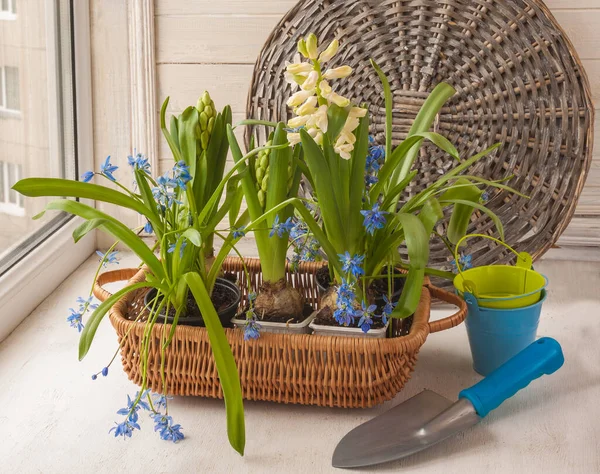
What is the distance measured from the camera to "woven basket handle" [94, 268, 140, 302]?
1049mm

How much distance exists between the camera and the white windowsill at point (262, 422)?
37.4 inches

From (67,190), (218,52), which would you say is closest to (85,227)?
(67,190)

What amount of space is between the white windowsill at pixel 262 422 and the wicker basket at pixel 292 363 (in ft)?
0.12

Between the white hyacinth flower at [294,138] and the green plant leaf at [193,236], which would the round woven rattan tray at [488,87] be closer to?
the white hyacinth flower at [294,138]

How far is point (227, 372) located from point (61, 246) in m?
0.70

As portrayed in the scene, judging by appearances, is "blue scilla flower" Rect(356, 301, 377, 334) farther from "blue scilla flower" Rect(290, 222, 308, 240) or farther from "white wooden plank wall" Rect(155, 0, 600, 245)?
"white wooden plank wall" Rect(155, 0, 600, 245)

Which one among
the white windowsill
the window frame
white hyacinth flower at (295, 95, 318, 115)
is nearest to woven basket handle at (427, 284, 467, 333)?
the white windowsill

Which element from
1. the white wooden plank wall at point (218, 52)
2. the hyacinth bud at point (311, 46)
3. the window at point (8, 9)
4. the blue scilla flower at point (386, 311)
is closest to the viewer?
the hyacinth bud at point (311, 46)

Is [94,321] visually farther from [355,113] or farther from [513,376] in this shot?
[513,376]

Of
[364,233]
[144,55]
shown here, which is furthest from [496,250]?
[144,55]

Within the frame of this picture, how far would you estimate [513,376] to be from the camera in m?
1.02

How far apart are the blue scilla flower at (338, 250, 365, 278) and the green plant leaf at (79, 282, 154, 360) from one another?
235 mm

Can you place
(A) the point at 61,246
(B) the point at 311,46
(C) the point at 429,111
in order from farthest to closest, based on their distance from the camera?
1. (A) the point at 61,246
2. (C) the point at 429,111
3. (B) the point at 311,46

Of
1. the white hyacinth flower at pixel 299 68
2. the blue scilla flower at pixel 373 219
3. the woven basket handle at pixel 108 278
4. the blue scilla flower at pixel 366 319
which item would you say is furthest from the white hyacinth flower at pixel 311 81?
the woven basket handle at pixel 108 278
